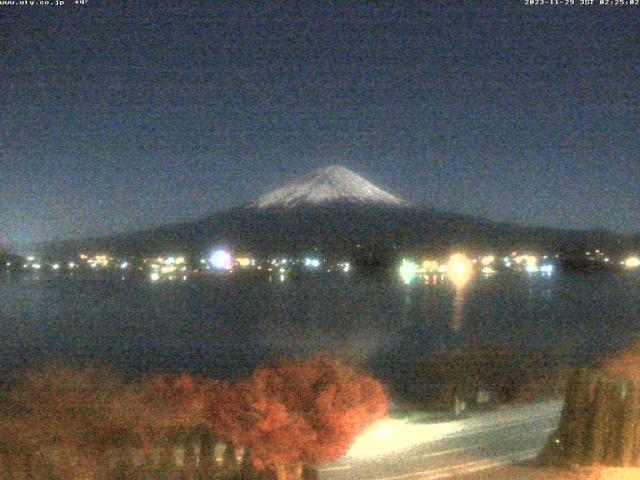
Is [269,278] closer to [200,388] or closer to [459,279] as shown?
[459,279]

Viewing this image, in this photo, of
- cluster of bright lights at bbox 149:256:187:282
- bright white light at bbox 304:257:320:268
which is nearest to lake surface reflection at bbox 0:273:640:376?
bright white light at bbox 304:257:320:268

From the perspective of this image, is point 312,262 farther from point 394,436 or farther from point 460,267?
point 394,436

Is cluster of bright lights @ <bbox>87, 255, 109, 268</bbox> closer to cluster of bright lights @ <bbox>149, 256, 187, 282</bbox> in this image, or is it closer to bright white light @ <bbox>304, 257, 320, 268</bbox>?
cluster of bright lights @ <bbox>149, 256, 187, 282</bbox>

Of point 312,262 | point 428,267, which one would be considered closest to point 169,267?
point 312,262

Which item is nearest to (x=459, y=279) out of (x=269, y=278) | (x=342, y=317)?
(x=269, y=278)

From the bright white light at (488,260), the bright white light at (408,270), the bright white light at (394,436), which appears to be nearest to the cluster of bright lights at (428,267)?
the bright white light at (408,270)
